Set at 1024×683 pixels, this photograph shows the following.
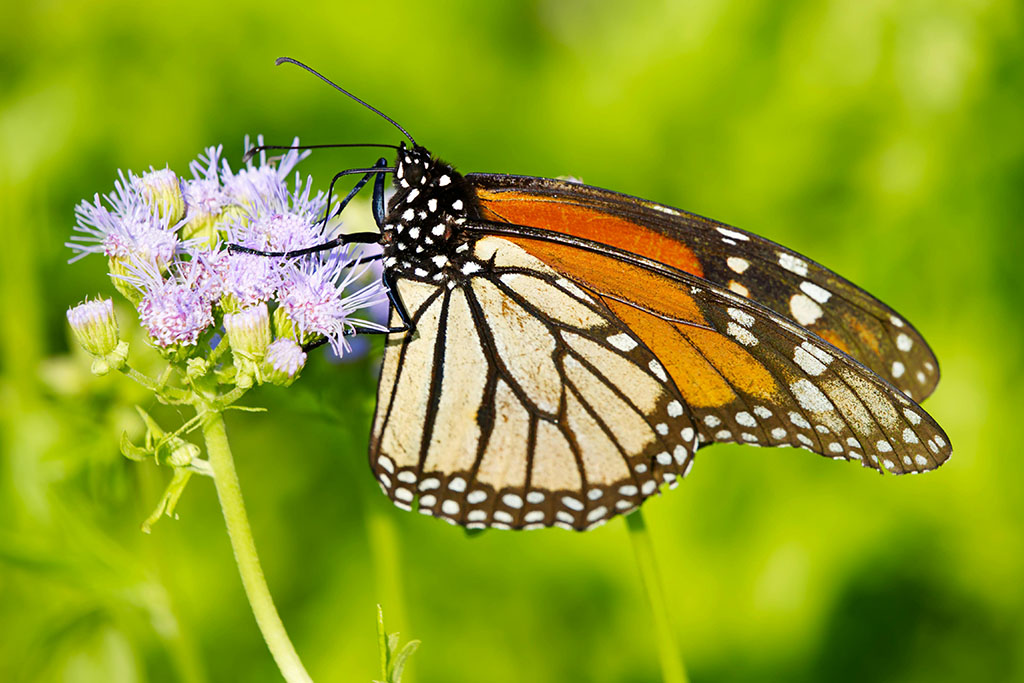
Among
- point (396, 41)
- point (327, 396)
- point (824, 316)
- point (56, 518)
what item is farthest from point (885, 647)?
point (396, 41)

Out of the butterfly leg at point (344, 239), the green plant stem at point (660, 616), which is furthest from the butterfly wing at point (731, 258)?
the green plant stem at point (660, 616)

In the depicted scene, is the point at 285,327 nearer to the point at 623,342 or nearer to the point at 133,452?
the point at 133,452

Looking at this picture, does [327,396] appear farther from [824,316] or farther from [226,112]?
[226,112]

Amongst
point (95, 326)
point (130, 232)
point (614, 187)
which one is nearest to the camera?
point (95, 326)

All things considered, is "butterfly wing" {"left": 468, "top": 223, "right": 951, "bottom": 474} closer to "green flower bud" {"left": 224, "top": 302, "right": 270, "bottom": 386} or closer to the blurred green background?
"green flower bud" {"left": 224, "top": 302, "right": 270, "bottom": 386}

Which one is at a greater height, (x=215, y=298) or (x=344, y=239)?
(x=344, y=239)

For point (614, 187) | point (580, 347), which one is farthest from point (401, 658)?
point (614, 187)
